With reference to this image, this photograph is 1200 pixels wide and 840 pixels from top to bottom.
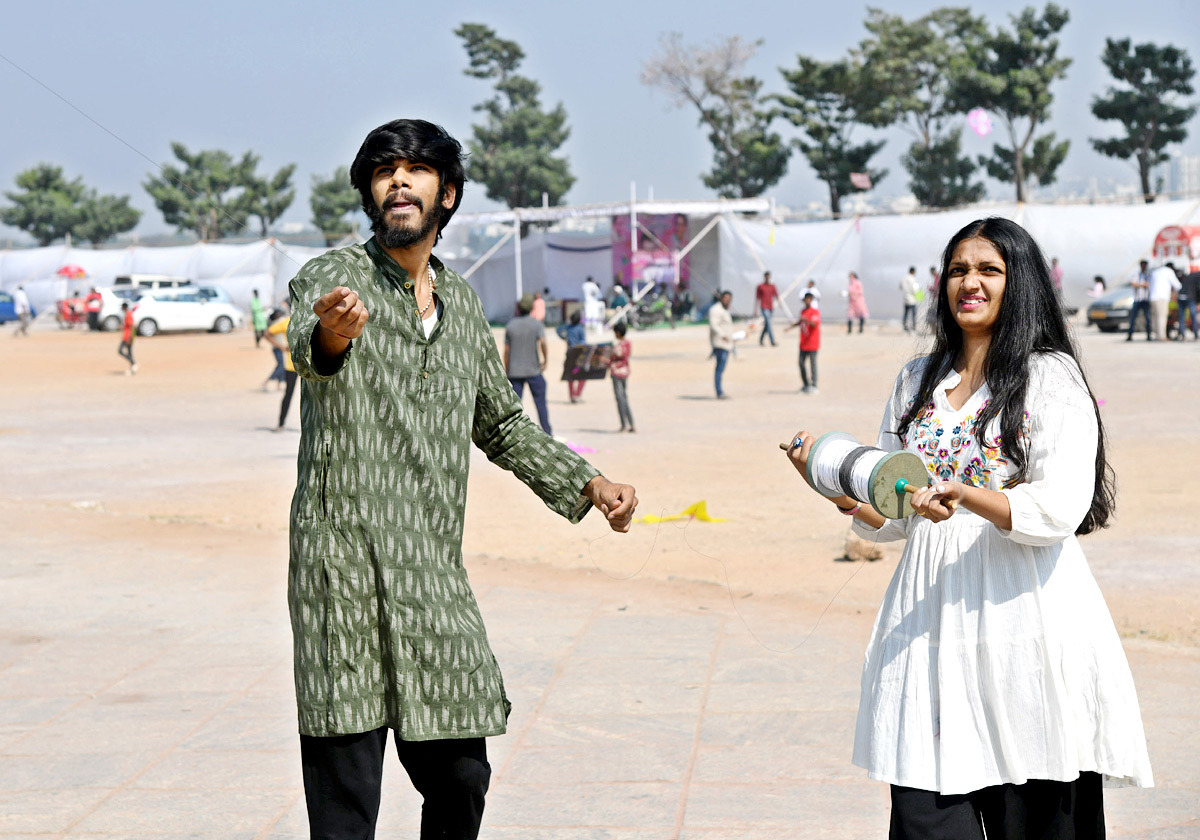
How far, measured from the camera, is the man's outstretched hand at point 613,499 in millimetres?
3048

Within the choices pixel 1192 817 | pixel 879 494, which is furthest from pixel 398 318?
pixel 1192 817

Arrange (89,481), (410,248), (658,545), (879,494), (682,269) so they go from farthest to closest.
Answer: (682,269) < (89,481) < (658,545) < (410,248) < (879,494)

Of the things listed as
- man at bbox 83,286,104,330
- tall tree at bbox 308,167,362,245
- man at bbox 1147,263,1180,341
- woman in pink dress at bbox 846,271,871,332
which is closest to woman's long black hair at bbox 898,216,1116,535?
man at bbox 1147,263,1180,341

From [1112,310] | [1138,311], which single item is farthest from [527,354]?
[1112,310]

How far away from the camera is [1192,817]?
4.03m

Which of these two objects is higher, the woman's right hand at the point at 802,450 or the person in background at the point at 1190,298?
the woman's right hand at the point at 802,450

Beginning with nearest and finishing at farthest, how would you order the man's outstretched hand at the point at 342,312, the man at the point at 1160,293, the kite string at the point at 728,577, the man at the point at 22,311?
the man's outstretched hand at the point at 342,312 < the kite string at the point at 728,577 < the man at the point at 1160,293 < the man at the point at 22,311

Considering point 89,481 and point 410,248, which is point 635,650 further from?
point 89,481

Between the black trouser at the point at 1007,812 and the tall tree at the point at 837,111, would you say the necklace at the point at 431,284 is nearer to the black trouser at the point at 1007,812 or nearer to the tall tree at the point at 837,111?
the black trouser at the point at 1007,812

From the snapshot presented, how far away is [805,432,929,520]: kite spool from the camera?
105 inches

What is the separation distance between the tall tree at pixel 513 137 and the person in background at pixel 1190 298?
43.0m

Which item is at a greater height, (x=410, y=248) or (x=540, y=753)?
(x=410, y=248)

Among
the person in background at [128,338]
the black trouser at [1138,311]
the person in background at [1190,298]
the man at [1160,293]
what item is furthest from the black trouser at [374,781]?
the black trouser at [1138,311]

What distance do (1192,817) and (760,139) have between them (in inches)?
2130
